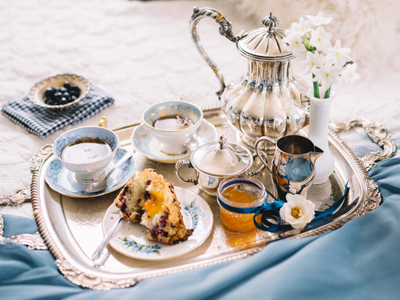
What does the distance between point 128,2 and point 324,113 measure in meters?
1.41

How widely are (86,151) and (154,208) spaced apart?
0.24m

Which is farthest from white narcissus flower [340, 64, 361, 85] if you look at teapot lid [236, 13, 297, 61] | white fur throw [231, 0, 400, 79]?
white fur throw [231, 0, 400, 79]

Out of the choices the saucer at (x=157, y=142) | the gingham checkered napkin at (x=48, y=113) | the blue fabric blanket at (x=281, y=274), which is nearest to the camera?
the blue fabric blanket at (x=281, y=274)

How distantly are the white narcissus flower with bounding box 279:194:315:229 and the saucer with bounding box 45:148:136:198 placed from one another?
1.13 feet

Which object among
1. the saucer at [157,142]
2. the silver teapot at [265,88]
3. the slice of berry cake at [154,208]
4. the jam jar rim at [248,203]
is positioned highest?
the silver teapot at [265,88]

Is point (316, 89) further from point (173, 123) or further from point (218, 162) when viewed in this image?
point (173, 123)

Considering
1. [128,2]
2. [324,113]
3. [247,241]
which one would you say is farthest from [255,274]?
[128,2]

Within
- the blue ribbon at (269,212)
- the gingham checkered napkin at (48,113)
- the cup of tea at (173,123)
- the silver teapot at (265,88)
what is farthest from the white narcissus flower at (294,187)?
the gingham checkered napkin at (48,113)

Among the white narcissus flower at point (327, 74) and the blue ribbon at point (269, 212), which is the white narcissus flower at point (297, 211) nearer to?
the blue ribbon at point (269, 212)

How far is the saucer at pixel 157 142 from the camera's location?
0.91m

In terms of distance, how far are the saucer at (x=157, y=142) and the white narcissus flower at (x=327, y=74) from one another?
1.16ft

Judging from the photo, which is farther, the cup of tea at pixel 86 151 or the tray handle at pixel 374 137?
the tray handle at pixel 374 137

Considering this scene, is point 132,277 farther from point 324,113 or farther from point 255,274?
point 324,113

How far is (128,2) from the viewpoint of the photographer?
6.19ft
